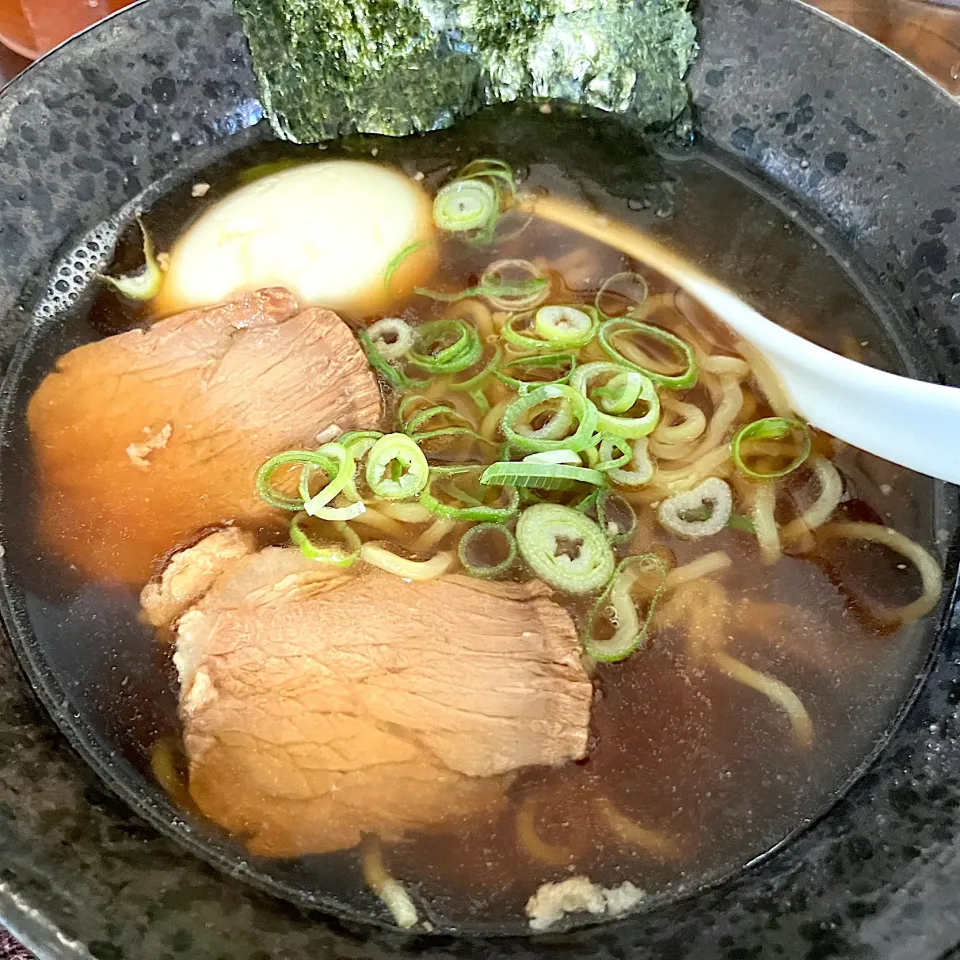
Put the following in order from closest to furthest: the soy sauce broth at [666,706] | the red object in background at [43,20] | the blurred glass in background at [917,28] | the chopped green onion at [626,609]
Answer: the soy sauce broth at [666,706], the chopped green onion at [626,609], the red object in background at [43,20], the blurred glass in background at [917,28]

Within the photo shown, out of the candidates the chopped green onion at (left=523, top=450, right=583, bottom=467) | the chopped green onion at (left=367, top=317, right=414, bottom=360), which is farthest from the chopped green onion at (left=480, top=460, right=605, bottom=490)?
the chopped green onion at (left=367, top=317, right=414, bottom=360)

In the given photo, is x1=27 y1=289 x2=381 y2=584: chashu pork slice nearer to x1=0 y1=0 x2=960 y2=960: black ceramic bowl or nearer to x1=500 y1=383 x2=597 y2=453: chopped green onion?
x1=0 y1=0 x2=960 y2=960: black ceramic bowl

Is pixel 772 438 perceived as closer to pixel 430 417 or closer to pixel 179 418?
pixel 430 417

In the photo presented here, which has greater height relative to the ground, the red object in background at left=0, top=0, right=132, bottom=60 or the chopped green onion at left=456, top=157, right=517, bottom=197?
the red object in background at left=0, top=0, right=132, bottom=60

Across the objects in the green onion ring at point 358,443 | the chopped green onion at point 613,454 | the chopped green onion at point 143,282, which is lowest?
the chopped green onion at point 613,454

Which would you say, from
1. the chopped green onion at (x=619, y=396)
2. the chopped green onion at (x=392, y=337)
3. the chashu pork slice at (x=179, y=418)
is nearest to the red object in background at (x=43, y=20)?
the chashu pork slice at (x=179, y=418)

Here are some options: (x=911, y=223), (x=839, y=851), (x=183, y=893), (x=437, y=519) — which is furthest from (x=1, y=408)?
(x=911, y=223)

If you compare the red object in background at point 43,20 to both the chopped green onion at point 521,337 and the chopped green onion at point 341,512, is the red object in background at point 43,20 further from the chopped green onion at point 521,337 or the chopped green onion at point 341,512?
the chopped green onion at point 341,512
